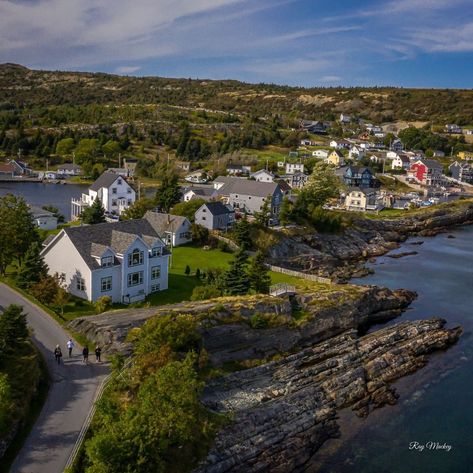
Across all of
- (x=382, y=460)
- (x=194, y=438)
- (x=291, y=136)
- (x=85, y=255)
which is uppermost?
(x=291, y=136)

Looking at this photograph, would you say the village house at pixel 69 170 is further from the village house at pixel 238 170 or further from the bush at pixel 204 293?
the bush at pixel 204 293

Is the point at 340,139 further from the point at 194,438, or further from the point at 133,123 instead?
the point at 194,438

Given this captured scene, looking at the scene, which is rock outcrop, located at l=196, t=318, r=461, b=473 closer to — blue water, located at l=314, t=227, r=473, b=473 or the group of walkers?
blue water, located at l=314, t=227, r=473, b=473

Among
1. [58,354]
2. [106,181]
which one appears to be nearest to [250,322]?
[58,354]

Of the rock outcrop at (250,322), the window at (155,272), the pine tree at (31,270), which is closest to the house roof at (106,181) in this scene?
the window at (155,272)

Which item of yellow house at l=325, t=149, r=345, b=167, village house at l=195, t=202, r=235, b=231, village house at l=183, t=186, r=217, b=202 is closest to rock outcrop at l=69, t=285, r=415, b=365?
village house at l=195, t=202, r=235, b=231

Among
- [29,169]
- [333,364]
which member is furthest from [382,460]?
[29,169]
